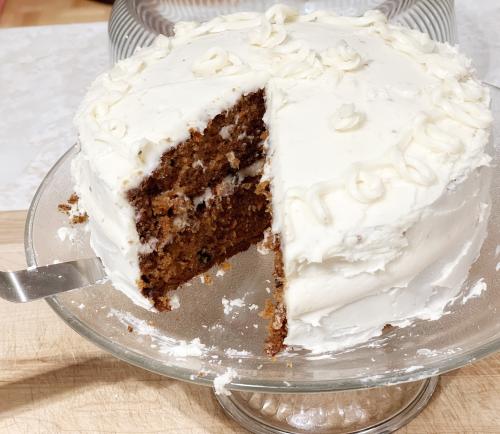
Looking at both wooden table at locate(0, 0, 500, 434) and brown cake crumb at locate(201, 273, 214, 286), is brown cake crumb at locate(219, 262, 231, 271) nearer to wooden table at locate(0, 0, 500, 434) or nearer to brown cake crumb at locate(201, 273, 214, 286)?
brown cake crumb at locate(201, 273, 214, 286)

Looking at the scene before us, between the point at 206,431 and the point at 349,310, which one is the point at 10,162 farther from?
the point at 349,310

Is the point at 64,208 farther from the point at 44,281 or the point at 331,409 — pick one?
the point at 331,409

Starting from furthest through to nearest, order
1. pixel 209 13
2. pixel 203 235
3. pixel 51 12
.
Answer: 1. pixel 51 12
2. pixel 209 13
3. pixel 203 235

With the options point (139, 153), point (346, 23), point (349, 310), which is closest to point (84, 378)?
point (139, 153)

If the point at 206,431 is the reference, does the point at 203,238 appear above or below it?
above

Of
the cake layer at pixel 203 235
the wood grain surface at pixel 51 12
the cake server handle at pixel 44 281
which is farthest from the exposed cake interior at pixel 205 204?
the wood grain surface at pixel 51 12

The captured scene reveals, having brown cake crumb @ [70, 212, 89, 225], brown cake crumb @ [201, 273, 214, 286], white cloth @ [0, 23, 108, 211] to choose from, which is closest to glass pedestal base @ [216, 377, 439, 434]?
brown cake crumb @ [201, 273, 214, 286]

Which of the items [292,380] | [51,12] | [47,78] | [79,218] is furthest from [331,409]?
[51,12]
